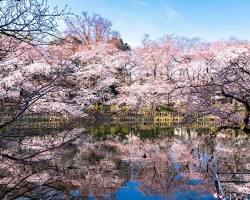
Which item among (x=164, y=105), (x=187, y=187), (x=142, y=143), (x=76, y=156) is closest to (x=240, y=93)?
(x=187, y=187)

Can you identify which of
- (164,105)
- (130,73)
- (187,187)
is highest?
(130,73)

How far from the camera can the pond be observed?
7569 millimetres

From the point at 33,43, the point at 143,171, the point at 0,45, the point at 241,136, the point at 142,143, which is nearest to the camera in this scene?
the point at 33,43

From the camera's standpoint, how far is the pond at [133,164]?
24.8 feet

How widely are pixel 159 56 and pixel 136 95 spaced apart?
4.92 m

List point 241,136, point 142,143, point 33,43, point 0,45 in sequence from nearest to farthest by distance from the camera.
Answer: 1. point 33,43
2. point 0,45
3. point 142,143
4. point 241,136

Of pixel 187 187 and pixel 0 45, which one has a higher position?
pixel 0 45

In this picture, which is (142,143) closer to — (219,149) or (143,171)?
(219,149)

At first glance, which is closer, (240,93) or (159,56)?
(240,93)

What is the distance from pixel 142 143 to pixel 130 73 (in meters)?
17.2

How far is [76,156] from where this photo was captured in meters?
14.2

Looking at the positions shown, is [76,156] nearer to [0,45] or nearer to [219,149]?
[219,149]

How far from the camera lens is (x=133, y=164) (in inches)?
509

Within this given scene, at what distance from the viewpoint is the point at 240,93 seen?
22.6 ft
